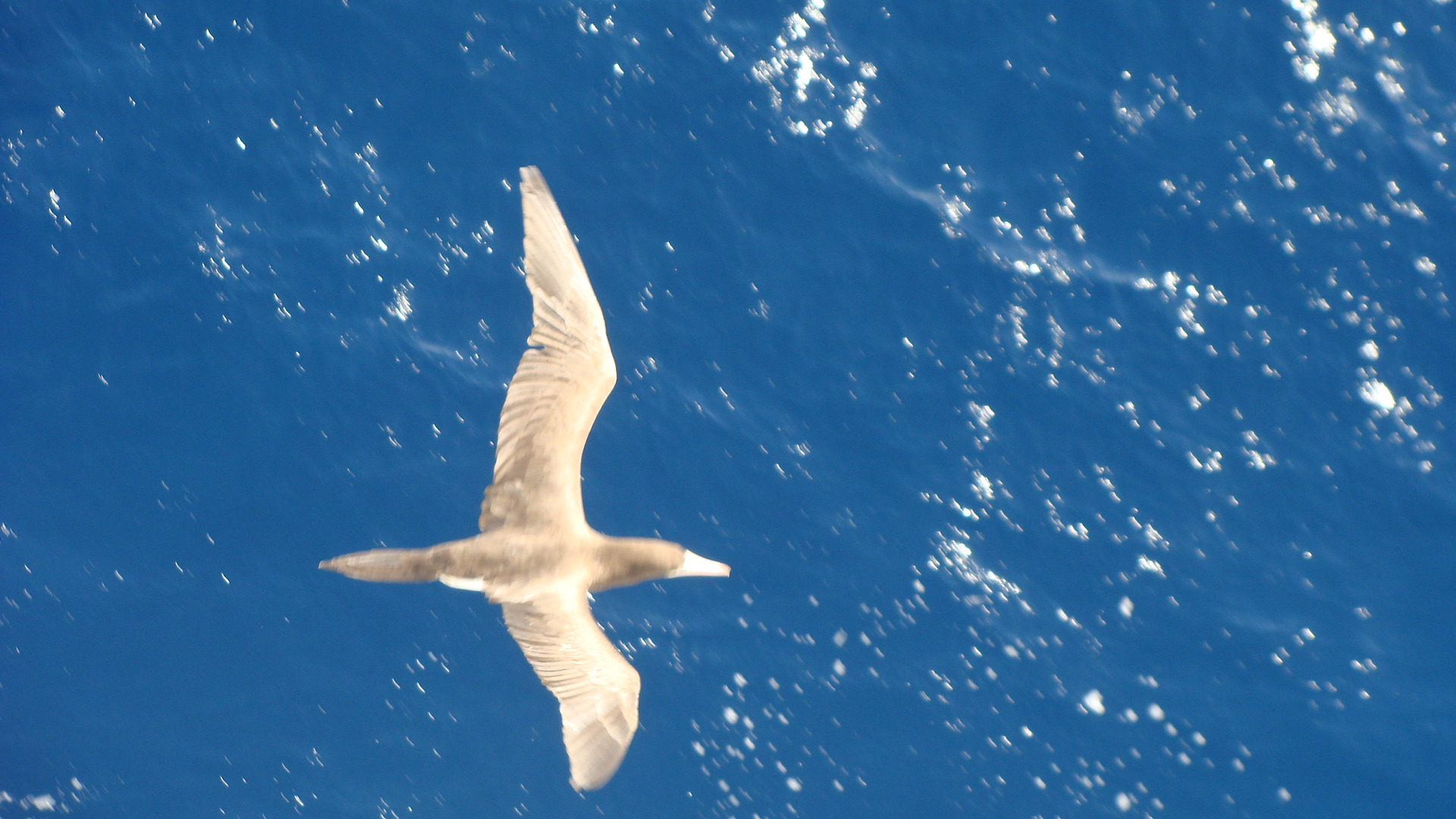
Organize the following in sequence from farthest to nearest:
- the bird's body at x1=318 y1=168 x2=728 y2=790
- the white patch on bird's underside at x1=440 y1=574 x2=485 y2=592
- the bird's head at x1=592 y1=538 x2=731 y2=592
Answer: the bird's head at x1=592 y1=538 x2=731 y2=592 → the bird's body at x1=318 y1=168 x2=728 y2=790 → the white patch on bird's underside at x1=440 y1=574 x2=485 y2=592

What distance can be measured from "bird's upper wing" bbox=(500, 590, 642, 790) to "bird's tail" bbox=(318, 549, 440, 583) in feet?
2.33

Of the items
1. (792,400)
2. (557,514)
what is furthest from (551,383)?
(792,400)

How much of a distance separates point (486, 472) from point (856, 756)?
4284 mm

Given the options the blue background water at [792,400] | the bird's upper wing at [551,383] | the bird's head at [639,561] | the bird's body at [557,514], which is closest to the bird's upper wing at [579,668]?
the bird's body at [557,514]

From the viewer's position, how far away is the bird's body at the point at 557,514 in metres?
7.31

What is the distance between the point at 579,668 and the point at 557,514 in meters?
1.02

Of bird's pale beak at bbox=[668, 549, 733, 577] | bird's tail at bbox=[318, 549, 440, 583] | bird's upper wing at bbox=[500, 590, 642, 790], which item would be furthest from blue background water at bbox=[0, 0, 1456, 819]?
bird's tail at bbox=[318, 549, 440, 583]

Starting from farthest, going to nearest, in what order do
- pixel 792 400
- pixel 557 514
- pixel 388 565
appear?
pixel 792 400 < pixel 557 514 < pixel 388 565

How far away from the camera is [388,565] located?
22.6ft

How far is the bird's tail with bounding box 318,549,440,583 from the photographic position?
6855 mm

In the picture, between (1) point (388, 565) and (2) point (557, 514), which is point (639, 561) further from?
(1) point (388, 565)

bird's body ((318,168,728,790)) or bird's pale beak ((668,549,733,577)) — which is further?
bird's pale beak ((668,549,733,577))

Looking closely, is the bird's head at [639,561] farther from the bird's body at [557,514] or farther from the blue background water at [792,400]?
the blue background water at [792,400]

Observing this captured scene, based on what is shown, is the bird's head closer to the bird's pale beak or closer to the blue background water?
the bird's pale beak
